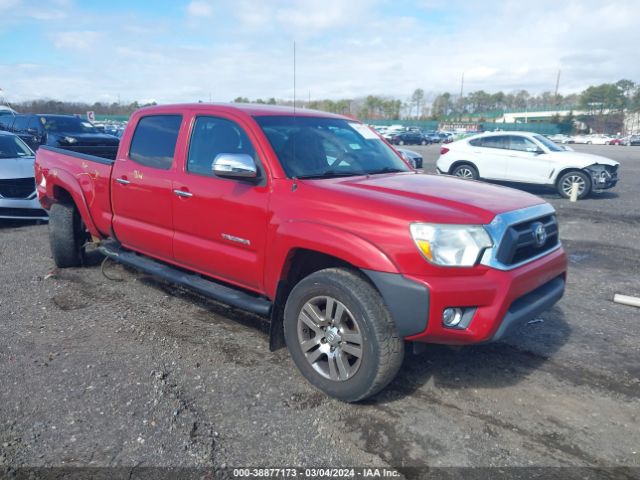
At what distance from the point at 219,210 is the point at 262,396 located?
142 centimetres

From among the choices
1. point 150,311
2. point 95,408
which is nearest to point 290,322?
point 95,408

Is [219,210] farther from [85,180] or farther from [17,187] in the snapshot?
[17,187]

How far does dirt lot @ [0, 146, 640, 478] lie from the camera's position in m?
2.91

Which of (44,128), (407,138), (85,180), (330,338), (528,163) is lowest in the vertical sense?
(407,138)

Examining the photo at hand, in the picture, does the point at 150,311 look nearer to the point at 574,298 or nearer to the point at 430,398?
the point at 430,398

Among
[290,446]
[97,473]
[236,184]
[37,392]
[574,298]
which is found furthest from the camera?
[574,298]

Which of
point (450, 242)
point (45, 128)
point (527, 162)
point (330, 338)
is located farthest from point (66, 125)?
point (450, 242)

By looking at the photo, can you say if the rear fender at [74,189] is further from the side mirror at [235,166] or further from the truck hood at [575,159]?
the truck hood at [575,159]

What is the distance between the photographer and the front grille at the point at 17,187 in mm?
8430

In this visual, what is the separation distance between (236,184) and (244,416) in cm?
165

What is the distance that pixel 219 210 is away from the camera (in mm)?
4004

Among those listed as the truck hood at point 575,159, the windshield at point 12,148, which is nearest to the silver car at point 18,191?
the windshield at point 12,148

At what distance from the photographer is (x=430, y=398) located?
3516 millimetres

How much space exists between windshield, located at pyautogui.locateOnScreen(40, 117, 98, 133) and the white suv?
1036 cm
